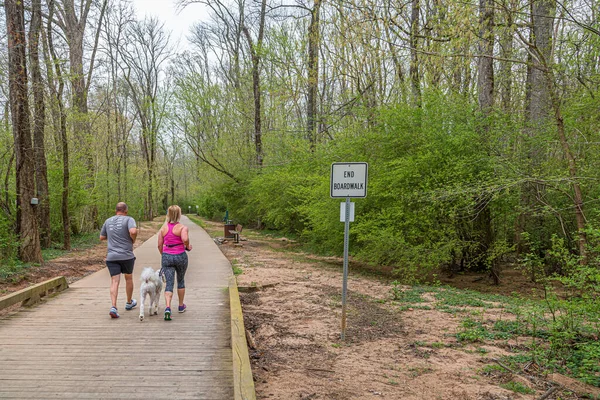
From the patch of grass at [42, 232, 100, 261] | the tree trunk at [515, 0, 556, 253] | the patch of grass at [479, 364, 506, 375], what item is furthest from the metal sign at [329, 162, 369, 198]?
the patch of grass at [42, 232, 100, 261]

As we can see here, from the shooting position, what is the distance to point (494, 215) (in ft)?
41.3

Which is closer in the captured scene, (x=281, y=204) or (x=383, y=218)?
(x=383, y=218)

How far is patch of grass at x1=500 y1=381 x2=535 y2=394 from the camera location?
4518 mm

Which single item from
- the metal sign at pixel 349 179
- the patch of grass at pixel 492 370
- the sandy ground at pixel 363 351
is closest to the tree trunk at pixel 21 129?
the sandy ground at pixel 363 351

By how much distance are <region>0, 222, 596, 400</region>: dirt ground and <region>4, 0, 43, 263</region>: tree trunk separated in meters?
2.66

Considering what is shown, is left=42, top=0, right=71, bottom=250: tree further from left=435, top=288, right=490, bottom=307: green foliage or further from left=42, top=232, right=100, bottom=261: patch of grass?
left=435, top=288, right=490, bottom=307: green foliage

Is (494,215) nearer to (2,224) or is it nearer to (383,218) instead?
(383,218)

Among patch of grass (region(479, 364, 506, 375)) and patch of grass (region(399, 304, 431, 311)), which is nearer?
patch of grass (region(479, 364, 506, 375))

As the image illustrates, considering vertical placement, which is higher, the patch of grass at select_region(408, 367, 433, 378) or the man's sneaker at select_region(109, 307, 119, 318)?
the man's sneaker at select_region(109, 307, 119, 318)

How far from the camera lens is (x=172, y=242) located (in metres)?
6.55

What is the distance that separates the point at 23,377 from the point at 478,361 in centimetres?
538

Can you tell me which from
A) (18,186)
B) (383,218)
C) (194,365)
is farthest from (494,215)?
(18,186)

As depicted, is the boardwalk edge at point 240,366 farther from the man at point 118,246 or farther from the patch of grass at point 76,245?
the patch of grass at point 76,245

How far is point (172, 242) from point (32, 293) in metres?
3.07
